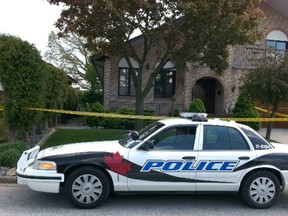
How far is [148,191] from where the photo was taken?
17.4 feet

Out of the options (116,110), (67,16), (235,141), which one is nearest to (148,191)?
(235,141)

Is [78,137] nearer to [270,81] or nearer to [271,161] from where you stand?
[270,81]

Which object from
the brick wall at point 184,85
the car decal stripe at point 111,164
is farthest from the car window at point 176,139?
the brick wall at point 184,85

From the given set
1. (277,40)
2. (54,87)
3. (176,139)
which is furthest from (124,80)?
(176,139)

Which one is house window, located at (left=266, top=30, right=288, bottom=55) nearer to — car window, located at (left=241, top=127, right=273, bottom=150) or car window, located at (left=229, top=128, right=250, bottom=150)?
car window, located at (left=241, top=127, right=273, bottom=150)

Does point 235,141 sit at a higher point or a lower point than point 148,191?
higher

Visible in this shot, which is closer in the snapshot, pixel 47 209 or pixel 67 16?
pixel 47 209

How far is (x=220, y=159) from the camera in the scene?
5355mm

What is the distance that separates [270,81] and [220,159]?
5.66 m

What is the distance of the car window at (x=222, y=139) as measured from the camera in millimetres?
5504

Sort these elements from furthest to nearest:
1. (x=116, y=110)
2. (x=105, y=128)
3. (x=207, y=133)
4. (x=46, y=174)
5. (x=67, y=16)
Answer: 1. (x=116, y=110)
2. (x=105, y=128)
3. (x=67, y=16)
4. (x=207, y=133)
5. (x=46, y=174)

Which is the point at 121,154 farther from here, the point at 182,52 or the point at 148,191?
the point at 182,52

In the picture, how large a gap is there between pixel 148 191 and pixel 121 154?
732 mm

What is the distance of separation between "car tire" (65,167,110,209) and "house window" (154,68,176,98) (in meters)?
14.6
